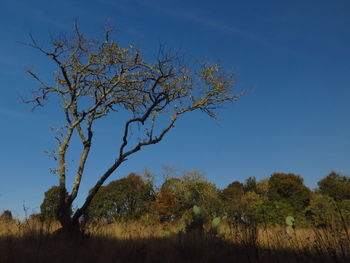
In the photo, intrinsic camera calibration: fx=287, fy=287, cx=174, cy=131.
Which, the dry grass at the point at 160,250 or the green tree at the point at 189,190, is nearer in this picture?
the dry grass at the point at 160,250

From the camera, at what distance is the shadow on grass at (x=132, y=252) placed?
18.1 feet

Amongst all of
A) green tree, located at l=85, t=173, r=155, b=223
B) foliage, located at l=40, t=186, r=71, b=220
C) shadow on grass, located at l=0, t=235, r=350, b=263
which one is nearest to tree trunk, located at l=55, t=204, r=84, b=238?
foliage, located at l=40, t=186, r=71, b=220

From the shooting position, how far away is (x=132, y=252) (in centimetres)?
642

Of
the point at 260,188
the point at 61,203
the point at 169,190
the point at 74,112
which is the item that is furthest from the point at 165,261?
the point at 260,188

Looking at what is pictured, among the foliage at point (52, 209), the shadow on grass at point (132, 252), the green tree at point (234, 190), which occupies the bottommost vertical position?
A: the shadow on grass at point (132, 252)

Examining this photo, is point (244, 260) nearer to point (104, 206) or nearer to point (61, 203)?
point (61, 203)

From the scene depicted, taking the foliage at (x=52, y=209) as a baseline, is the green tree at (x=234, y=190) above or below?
above

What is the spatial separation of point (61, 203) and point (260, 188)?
5309cm

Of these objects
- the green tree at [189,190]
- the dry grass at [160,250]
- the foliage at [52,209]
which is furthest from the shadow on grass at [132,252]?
the green tree at [189,190]

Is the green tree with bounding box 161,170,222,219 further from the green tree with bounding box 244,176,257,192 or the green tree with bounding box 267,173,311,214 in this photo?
the green tree with bounding box 244,176,257,192

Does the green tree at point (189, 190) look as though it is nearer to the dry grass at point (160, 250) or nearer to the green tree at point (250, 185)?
the green tree at point (250, 185)

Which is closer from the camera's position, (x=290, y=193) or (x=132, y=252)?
(x=132, y=252)

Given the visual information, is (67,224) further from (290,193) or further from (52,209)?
(290,193)

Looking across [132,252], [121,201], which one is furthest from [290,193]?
[132,252]
